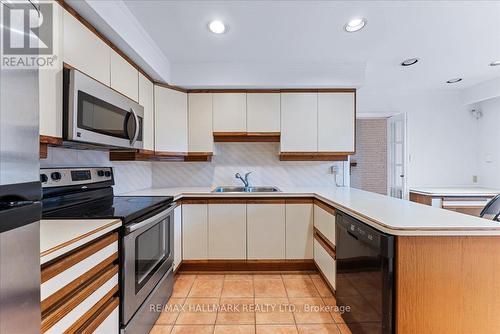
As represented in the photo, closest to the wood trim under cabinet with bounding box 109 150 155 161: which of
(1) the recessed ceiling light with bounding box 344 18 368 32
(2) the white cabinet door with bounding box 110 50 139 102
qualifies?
(2) the white cabinet door with bounding box 110 50 139 102

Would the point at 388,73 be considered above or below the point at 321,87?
above

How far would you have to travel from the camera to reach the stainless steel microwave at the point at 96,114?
52.4 inches

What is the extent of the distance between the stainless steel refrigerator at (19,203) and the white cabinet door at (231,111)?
2362 millimetres

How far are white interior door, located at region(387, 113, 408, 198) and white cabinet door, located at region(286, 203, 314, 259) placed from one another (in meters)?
1.99

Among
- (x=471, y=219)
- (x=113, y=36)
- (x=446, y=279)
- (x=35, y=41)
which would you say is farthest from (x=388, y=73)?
(x=35, y=41)

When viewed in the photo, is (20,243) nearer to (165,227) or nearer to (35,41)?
(35,41)

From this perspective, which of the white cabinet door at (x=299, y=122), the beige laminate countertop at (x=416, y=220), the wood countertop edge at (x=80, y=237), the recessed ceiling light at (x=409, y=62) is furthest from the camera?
the white cabinet door at (x=299, y=122)

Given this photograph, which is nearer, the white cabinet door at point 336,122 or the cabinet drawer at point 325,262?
the cabinet drawer at point 325,262

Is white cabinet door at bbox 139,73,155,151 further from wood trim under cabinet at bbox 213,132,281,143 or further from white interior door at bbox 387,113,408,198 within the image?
white interior door at bbox 387,113,408,198

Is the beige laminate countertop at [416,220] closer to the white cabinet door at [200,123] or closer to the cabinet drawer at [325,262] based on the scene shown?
the cabinet drawer at [325,262]

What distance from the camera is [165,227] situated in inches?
81.0

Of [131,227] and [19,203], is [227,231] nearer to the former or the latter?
[131,227]

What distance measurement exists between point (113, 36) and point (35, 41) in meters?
1.35

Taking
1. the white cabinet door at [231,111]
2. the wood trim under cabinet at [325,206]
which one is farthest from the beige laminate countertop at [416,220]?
the white cabinet door at [231,111]
